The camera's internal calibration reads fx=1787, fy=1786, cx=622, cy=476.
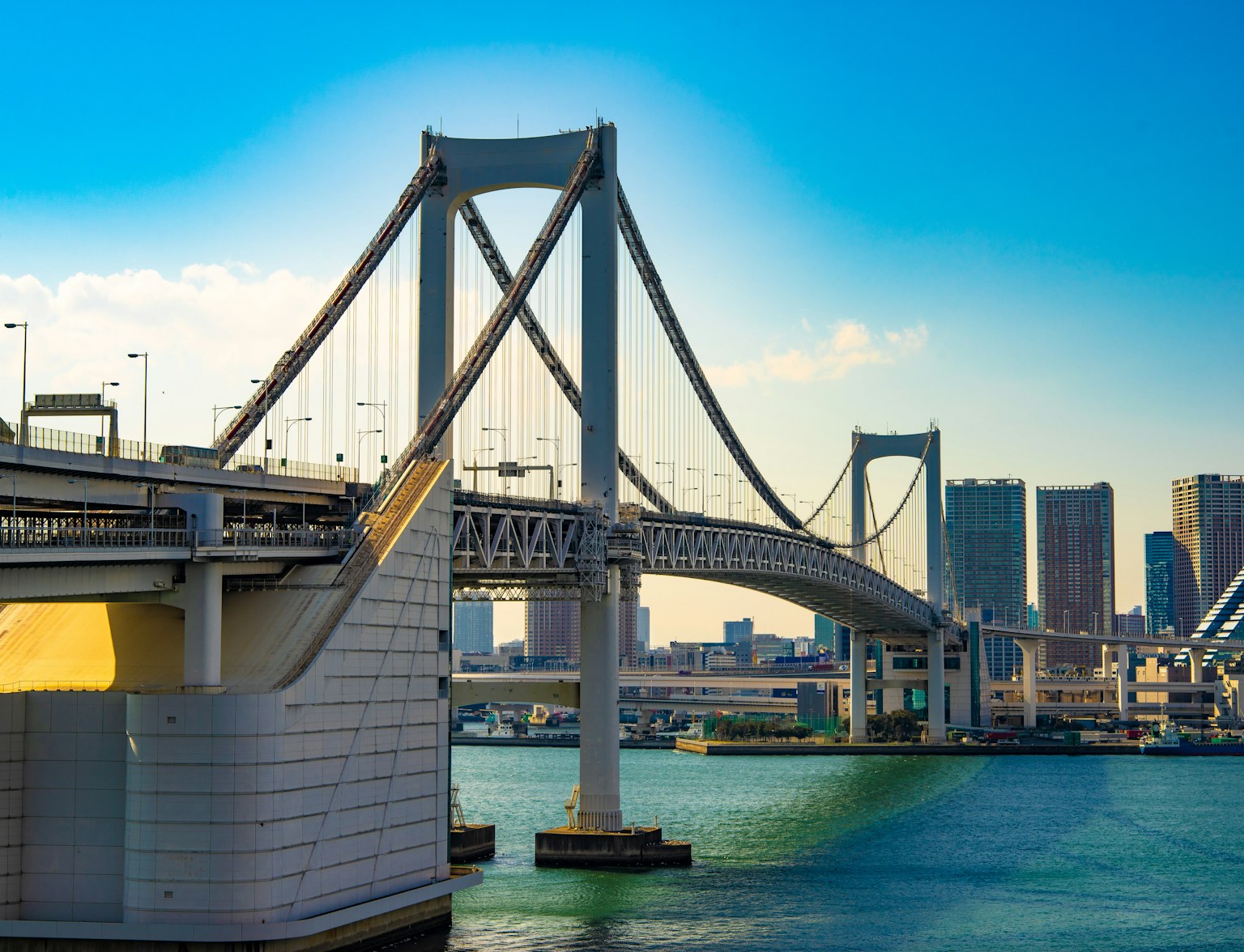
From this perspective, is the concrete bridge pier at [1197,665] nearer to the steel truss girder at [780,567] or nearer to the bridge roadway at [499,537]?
the steel truss girder at [780,567]

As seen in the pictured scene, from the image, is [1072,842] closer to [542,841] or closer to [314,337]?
[542,841]

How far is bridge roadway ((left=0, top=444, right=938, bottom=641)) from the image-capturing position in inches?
1192

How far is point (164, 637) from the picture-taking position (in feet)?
112

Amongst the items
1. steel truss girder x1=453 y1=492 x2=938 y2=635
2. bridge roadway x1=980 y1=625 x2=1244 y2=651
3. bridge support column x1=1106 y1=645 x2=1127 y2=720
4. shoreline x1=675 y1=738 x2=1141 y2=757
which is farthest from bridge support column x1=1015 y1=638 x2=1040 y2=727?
steel truss girder x1=453 y1=492 x2=938 y2=635

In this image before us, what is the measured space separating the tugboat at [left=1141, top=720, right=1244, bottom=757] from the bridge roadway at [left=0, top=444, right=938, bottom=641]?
27899mm

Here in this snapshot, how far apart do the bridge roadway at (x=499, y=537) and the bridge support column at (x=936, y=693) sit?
2012cm

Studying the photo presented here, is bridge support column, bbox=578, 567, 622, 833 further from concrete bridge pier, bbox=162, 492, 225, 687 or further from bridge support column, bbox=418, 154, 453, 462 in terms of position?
concrete bridge pier, bbox=162, 492, 225, 687

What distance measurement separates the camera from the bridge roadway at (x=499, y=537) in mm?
30266

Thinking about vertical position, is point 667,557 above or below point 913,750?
above

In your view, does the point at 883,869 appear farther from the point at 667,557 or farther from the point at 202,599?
the point at 202,599

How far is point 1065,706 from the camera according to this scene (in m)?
142

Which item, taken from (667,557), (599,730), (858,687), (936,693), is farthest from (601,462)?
(858,687)

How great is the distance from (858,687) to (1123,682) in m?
33.7

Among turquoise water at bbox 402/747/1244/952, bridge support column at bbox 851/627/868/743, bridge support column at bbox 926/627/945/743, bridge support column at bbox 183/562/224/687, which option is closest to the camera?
bridge support column at bbox 183/562/224/687
